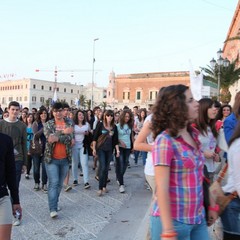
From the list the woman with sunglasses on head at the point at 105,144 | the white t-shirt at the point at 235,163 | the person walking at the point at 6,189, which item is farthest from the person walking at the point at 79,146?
the white t-shirt at the point at 235,163

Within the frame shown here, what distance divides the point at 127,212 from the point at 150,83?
272 ft

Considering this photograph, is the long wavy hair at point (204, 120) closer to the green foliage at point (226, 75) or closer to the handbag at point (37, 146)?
the handbag at point (37, 146)

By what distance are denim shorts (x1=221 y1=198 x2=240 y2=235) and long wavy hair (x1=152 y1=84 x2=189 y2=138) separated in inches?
34.5

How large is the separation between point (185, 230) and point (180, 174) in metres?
0.35

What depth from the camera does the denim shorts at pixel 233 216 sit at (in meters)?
2.70

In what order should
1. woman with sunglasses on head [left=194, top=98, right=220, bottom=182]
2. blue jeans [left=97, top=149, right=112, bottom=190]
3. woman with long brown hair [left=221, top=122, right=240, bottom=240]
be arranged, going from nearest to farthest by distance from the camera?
woman with long brown hair [left=221, top=122, right=240, bottom=240]
woman with sunglasses on head [left=194, top=98, right=220, bottom=182]
blue jeans [left=97, top=149, right=112, bottom=190]

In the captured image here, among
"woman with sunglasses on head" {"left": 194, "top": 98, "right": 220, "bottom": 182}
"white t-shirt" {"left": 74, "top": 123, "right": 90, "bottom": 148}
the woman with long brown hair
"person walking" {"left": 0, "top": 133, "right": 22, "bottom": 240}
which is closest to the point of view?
the woman with long brown hair

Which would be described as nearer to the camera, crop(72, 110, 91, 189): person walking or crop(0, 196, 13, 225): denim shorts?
crop(0, 196, 13, 225): denim shorts

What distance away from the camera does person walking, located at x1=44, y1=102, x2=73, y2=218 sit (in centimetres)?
555

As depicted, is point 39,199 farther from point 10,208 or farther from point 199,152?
point 199,152

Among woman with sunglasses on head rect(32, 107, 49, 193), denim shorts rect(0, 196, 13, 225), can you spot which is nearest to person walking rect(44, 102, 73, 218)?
woman with sunglasses on head rect(32, 107, 49, 193)

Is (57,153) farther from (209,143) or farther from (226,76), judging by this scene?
(226,76)

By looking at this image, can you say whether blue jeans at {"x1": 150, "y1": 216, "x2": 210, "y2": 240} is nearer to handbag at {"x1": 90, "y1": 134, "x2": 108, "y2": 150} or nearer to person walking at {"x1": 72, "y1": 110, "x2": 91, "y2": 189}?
handbag at {"x1": 90, "y1": 134, "x2": 108, "y2": 150}

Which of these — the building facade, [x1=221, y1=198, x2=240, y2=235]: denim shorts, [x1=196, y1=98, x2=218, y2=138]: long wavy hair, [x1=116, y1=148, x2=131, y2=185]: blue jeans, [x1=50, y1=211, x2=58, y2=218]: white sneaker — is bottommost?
[x1=50, y1=211, x2=58, y2=218]: white sneaker
